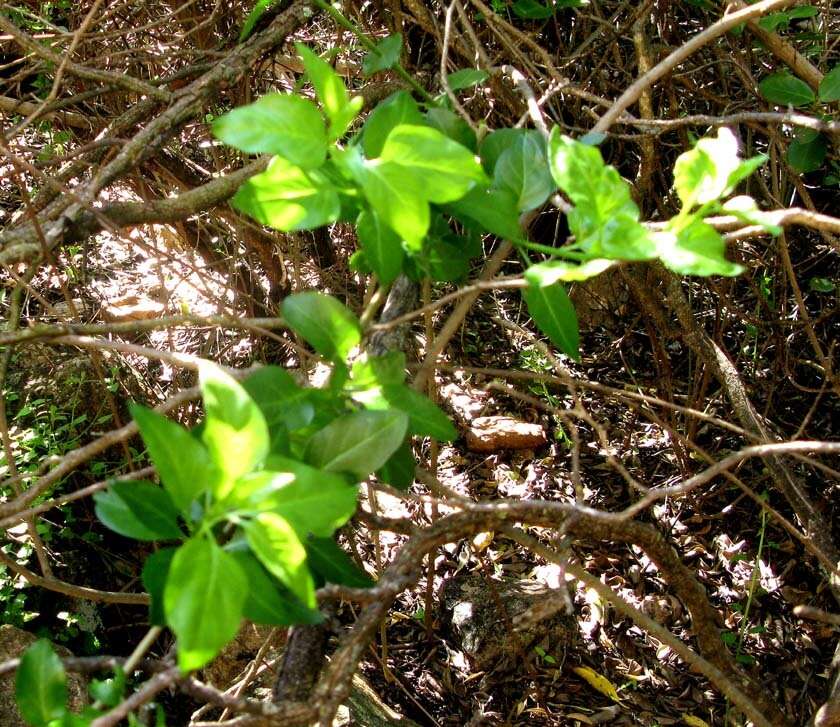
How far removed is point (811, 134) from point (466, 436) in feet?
5.80

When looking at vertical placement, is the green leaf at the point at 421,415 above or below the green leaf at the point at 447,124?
below

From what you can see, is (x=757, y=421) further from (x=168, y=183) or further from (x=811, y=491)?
(x=168, y=183)

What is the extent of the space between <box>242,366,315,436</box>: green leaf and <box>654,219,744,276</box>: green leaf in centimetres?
35

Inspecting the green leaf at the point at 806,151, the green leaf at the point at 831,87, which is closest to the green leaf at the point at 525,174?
the green leaf at the point at 831,87

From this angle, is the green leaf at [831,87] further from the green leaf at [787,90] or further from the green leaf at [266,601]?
the green leaf at [266,601]

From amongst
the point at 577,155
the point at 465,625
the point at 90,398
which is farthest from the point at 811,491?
the point at 90,398

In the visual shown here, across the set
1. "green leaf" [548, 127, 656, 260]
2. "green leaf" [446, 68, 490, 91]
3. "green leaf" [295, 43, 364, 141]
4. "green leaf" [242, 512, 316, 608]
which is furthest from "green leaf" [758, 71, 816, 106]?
"green leaf" [242, 512, 316, 608]

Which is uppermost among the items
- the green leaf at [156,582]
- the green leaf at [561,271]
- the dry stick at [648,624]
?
the green leaf at [561,271]

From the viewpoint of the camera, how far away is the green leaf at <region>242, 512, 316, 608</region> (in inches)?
23.3

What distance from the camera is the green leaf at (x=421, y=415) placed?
0.84 m

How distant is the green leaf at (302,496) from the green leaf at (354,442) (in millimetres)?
80

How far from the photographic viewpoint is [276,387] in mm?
803

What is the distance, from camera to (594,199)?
0.73m

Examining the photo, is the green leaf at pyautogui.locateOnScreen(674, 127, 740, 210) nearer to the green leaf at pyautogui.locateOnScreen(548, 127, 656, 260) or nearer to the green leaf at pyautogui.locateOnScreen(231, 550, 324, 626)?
the green leaf at pyautogui.locateOnScreen(548, 127, 656, 260)
